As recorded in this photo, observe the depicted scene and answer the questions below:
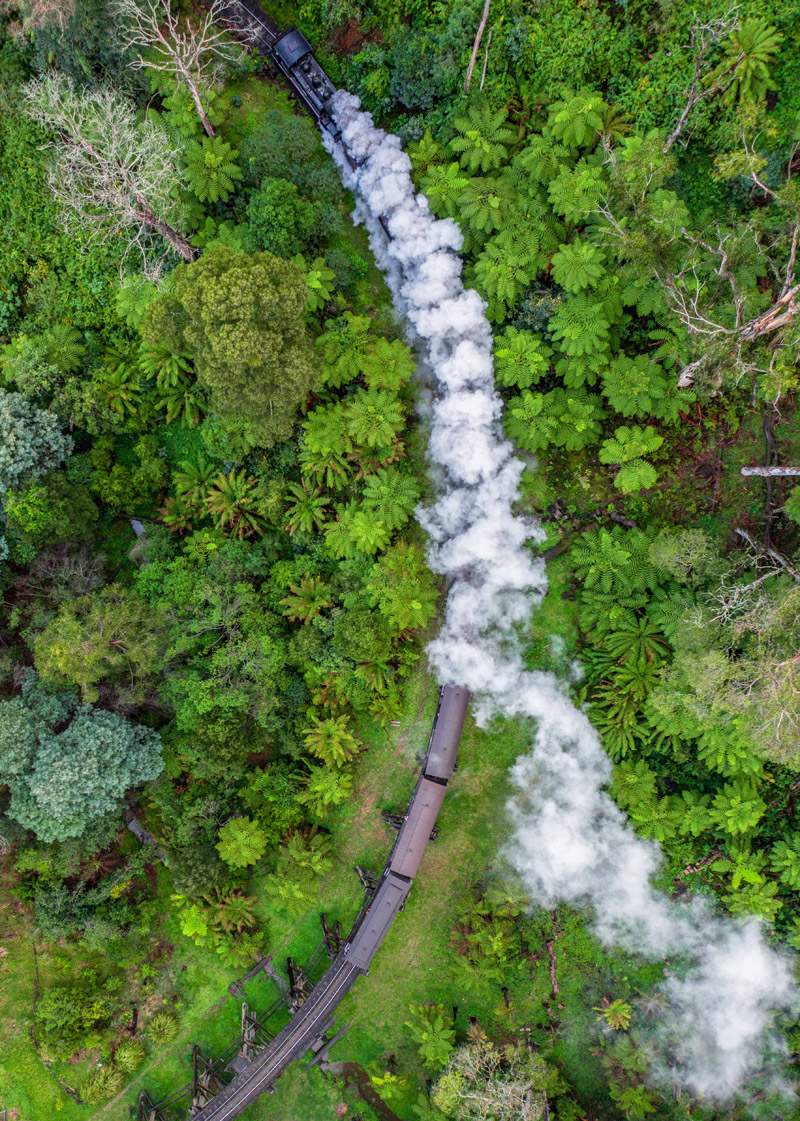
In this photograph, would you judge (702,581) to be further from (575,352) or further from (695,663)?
(575,352)

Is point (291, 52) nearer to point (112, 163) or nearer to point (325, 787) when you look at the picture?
point (112, 163)

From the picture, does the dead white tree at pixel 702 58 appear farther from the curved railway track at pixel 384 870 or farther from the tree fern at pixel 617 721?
the tree fern at pixel 617 721

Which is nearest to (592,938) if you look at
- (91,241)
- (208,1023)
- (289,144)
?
(208,1023)

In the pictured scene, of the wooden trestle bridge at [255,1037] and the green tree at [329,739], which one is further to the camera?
the wooden trestle bridge at [255,1037]

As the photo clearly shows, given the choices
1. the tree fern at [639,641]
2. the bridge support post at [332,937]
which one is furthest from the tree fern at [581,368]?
the bridge support post at [332,937]

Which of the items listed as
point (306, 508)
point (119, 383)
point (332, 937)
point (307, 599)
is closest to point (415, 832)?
point (332, 937)
